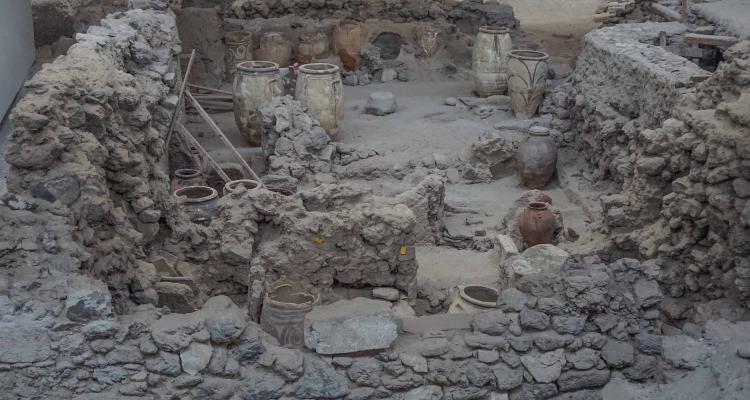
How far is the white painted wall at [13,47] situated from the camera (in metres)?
8.22

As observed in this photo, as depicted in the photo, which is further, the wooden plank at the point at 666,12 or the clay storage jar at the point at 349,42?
the clay storage jar at the point at 349,42

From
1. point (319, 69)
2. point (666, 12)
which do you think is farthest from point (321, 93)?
point (666, 12)

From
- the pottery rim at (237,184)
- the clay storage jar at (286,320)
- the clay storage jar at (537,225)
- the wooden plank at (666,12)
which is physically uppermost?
the wooden plank at (666,12)

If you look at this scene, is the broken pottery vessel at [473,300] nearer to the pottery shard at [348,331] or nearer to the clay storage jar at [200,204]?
the pottery shard at [348,331]

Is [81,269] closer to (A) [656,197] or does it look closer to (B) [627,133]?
(A) [656,197]

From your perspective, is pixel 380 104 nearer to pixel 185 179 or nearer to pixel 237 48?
pixel 237 48

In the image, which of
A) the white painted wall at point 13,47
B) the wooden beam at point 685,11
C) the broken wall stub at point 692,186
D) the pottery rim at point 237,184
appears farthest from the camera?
the wooden beam at point 685,11

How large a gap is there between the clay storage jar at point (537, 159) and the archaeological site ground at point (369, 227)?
32 millimetres

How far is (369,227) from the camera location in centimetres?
593

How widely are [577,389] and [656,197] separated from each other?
261 cm

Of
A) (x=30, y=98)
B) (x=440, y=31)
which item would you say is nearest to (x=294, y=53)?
(x=440, y=31)

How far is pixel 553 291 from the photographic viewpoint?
4426mm

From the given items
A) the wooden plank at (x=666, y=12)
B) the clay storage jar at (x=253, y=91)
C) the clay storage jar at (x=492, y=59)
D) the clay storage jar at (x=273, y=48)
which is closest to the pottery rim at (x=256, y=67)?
the clay storage jar at (x=253, y=91)

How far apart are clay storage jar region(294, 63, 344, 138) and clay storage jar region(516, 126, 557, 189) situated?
7.04 feet
